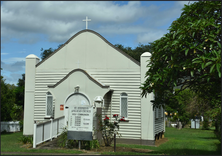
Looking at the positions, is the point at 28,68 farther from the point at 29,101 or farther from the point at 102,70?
the point at 102,70

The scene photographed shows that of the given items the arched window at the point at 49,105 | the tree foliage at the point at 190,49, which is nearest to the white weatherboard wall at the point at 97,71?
the arched window at the point at 49,105

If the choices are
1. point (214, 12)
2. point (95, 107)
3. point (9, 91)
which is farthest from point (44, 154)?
point (9, 91)

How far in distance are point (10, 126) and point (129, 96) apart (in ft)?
44.6

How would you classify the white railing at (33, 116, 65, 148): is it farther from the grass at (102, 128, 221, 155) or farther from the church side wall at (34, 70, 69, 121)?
the grass at (102, 128, 221, 155)

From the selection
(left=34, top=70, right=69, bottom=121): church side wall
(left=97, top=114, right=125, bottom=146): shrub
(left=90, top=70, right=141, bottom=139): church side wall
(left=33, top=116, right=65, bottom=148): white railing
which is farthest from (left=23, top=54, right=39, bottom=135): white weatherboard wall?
(left=97, top=114, right=125, bottom=146): shrub

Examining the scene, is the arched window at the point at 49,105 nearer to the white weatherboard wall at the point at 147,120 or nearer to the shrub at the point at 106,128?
the shrub at the point at 106,128

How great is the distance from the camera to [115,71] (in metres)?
17.6

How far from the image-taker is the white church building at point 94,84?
16422 mm

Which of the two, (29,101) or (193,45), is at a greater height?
(193,45)

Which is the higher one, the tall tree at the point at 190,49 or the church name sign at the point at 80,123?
the tall tree at the point at 190,49

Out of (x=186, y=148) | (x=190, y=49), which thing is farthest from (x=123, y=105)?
(x=190, y=49)

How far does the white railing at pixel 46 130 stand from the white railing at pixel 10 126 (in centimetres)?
1061

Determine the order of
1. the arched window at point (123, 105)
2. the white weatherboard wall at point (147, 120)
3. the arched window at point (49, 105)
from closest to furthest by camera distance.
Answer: the white weatherboard wall at point (147, 120), the arched window at point (123, 105), the arched window at point (49, 105)

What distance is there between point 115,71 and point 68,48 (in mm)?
3834
